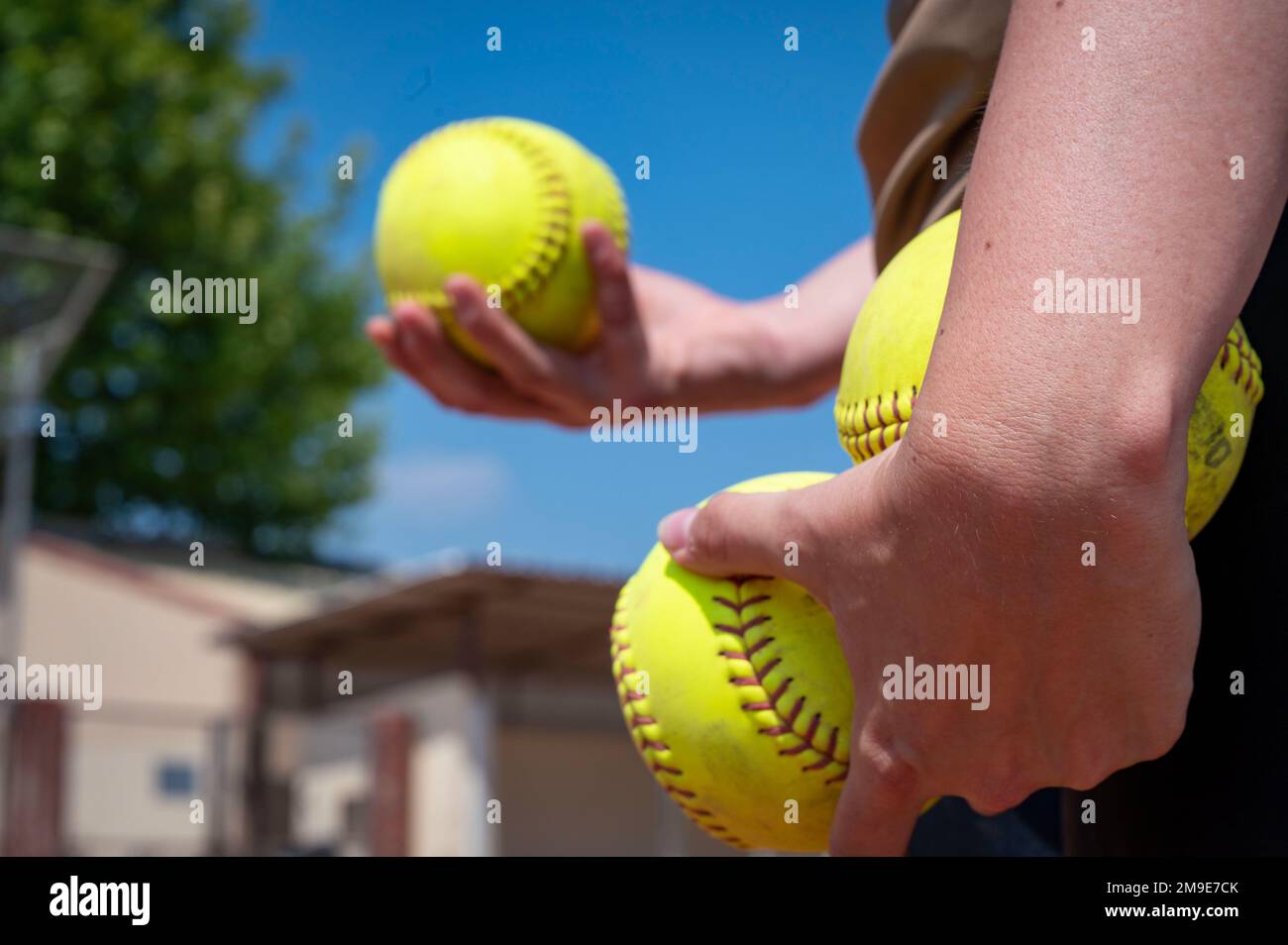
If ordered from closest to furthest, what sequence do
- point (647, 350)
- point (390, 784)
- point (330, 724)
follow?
point (647, 350)
point (390, 784)
point (330, 724)

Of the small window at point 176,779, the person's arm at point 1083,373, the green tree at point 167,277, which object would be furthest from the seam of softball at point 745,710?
the green tree at point 167,277

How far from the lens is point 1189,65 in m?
1.35

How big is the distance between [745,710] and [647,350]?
1.33m

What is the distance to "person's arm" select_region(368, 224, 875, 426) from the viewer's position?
→ 2977 mm

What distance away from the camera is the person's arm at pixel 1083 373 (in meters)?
1.31

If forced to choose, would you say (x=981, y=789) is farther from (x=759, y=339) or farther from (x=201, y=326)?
(x=201, y=326)

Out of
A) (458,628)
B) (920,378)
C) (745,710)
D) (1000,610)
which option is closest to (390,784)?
(458,628)

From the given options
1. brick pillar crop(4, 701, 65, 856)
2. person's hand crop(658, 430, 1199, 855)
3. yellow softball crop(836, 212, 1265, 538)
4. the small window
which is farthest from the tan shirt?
the small window

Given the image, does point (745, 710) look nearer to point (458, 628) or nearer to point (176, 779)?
point (458, 628)

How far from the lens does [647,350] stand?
10.1 feet

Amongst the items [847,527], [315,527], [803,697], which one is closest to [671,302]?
[803,697]

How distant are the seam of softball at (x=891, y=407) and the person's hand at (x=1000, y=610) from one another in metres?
0.18

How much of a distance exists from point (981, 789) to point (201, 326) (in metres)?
24.5

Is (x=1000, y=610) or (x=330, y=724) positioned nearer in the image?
(x=1000, y=610)
